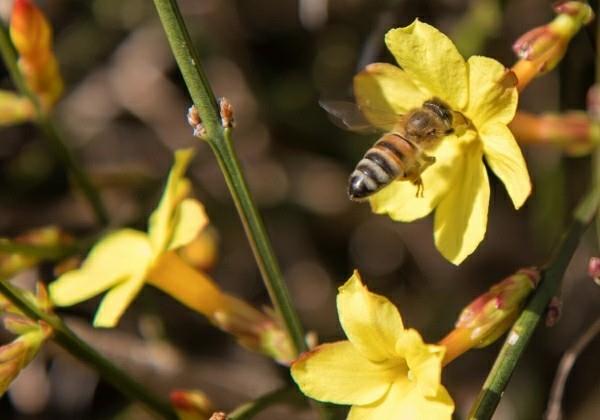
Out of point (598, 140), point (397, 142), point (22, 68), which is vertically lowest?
point (598, 140)

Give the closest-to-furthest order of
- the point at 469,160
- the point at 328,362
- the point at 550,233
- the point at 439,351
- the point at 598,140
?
the point at 439,351 < the point at 328,362 < the point at 469,160 < the point at 598,140 < the point at 550,233

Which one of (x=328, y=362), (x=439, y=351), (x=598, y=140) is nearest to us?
(x=439, y=351)

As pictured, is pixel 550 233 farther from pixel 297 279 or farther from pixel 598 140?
pixel 297 279

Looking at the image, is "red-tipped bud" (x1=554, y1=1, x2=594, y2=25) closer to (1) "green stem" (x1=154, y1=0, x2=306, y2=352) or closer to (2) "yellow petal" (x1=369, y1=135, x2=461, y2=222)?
(2) "yellow petal" (x1=369, y1=135, x2=461, y2=222)

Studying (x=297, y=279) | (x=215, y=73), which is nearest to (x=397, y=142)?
(x=297, y=279)

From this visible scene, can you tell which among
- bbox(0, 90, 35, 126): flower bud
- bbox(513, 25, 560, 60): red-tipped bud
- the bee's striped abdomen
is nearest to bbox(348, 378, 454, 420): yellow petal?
the bee's striped abdomen

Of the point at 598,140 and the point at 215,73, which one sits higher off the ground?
the point at 215,73

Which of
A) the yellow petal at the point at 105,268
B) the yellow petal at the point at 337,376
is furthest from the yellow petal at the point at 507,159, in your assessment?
the yellow petal at the point at 105,268
